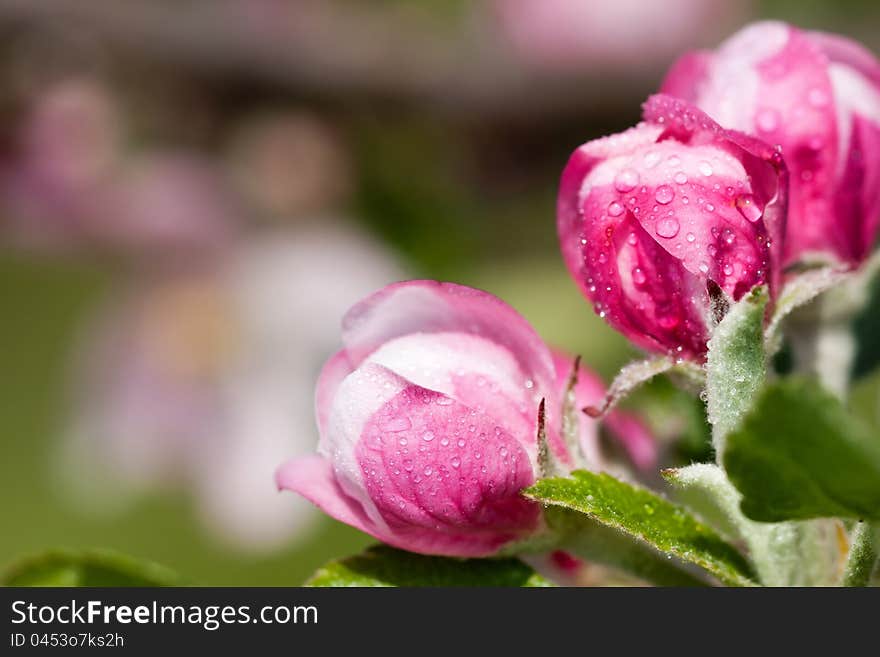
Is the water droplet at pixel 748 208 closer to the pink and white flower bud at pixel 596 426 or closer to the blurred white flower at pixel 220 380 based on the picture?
the pink and white flower bud at pixel 596 426

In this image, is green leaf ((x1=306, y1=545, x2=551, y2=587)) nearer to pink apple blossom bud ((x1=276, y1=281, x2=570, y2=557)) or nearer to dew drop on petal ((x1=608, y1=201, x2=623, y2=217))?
pink apple blossom bud ((x1=276, y1=281, x2=570, y2=557))

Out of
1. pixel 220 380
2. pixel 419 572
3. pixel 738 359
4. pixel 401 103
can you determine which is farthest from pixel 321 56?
pixel 738 359

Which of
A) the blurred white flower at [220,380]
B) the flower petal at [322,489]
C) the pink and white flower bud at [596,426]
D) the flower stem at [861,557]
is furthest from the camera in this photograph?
the blurred white flower at [220,380]

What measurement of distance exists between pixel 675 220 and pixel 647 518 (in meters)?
0.17

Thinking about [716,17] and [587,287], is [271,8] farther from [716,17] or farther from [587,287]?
[587,287]

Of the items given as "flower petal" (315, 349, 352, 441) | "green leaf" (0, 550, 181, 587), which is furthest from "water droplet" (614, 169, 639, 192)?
"green leaf" (0, 550, 181, 587)

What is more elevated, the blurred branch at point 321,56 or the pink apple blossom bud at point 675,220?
the blurred branch at point 321,56

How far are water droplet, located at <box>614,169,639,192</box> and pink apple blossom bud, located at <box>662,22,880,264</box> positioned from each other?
13cm

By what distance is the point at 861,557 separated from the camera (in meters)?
0.68

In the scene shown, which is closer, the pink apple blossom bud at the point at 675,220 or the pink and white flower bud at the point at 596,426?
the pink apple blossom bud at the point at 675,220

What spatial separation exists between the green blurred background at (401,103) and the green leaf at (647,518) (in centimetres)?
115

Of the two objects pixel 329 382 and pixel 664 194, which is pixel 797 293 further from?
pixel 329 382

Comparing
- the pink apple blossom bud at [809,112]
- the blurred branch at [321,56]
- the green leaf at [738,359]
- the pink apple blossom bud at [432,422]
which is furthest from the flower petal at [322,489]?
the blurred branch at [321,56]

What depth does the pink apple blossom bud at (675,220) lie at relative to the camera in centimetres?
72
